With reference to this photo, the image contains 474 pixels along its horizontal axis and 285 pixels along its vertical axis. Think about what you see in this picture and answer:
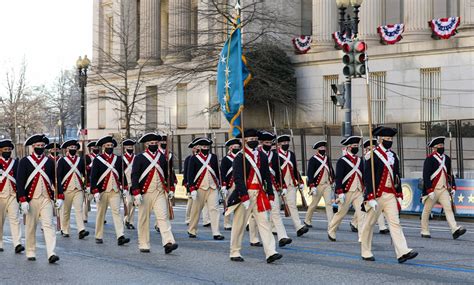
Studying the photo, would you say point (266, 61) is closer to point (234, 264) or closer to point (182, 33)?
point (182, 33)

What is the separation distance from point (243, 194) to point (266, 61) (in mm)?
28406

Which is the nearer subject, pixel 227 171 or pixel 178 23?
pixel 227 171

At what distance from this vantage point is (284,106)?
43500mm

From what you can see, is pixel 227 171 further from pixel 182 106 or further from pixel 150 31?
pixel 150 31

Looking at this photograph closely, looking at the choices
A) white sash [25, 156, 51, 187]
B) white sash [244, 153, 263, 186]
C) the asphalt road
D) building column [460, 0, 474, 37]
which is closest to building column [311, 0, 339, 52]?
building column [460, 0, 474, 37]

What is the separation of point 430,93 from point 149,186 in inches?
974

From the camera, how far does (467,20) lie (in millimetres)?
36688

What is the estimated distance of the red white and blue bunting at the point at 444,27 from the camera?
122ft

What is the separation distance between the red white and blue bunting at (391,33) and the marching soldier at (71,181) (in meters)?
23.5

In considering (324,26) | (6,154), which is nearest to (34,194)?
(6,154)

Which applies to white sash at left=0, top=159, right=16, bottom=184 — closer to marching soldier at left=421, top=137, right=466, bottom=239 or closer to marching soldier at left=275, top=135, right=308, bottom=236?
marching soldier at left=275, top=135, right=308, bottom=236

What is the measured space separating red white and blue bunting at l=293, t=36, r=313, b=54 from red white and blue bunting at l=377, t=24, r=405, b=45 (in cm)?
472

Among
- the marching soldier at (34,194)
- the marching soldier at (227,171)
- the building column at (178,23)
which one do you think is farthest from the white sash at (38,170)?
the building column at (178,23)

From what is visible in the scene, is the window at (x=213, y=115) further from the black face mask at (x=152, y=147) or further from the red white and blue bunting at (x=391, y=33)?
the black face mask at (x=152, y=147)
